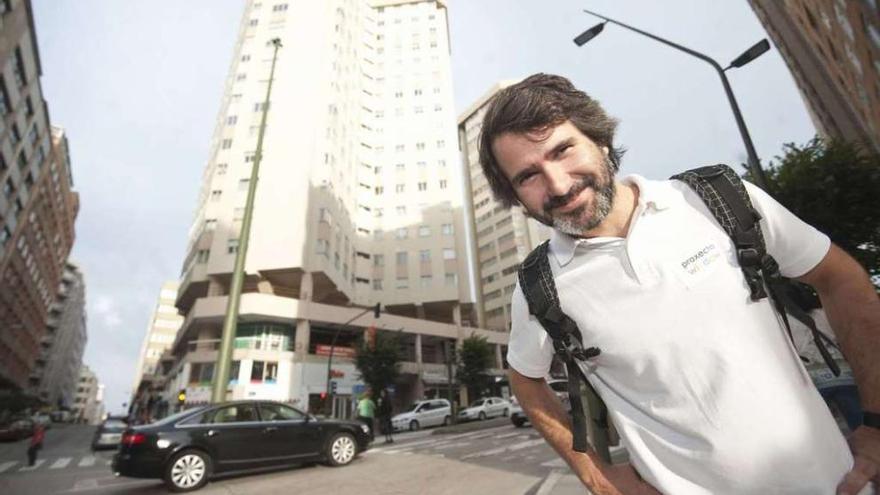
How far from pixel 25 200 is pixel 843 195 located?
55185 mm

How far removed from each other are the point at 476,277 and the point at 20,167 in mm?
56943

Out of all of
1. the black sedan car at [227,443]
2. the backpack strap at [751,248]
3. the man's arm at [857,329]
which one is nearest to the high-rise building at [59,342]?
the black sedan car at [227,443]

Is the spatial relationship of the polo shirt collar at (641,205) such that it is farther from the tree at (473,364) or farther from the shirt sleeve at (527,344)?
the tree at (473,364)

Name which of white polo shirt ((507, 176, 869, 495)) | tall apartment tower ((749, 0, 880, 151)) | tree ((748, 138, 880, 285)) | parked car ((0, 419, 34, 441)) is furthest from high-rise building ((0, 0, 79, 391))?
tall apartment tower ((749, 0, 880, 151))

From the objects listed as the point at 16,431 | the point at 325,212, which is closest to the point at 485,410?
the point at 325,212

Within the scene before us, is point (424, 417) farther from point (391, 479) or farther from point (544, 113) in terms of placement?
point (544, 113)

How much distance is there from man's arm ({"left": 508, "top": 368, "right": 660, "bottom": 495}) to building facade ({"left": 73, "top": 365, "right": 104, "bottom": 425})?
193 metres

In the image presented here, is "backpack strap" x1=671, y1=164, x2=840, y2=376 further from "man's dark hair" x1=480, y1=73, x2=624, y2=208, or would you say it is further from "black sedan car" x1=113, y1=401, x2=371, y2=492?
"black sedan car" x1=113, y1=401, x2=371, y2=492

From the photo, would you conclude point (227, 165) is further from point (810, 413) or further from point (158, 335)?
point (158, 335)

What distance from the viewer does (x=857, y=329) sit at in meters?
1.09

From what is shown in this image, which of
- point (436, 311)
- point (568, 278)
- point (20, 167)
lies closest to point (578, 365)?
point (568, 278)

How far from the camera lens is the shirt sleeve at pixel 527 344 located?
1.38 m

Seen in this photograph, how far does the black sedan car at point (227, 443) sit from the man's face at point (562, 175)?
25.9ft

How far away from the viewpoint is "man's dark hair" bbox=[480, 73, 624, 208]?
144 cm
